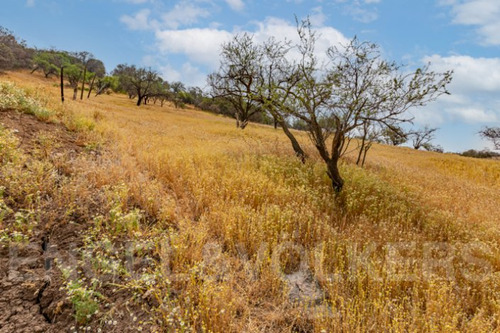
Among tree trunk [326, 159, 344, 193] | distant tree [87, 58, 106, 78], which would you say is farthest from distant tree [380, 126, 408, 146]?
distant tree [87, 58, 106, 78]

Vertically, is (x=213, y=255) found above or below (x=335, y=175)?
below

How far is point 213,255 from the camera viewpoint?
3613 mm

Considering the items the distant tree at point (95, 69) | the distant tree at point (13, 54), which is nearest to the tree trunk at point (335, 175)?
the distant tree at point (13, 54)

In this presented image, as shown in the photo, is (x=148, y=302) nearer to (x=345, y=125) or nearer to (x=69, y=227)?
(x=69, y=227)

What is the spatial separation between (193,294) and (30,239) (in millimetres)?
2427

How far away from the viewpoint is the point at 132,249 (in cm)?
338

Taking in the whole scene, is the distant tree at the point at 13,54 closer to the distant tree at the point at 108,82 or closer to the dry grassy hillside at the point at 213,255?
the distant tree at the point at 108,82

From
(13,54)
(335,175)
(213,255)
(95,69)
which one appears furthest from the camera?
(95,69)

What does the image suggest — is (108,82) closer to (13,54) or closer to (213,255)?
(13,54)

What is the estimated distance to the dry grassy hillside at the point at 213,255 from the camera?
2635 millimetres

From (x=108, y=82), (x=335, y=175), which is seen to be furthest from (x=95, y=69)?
(x=335, y=175)

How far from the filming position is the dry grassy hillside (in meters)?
2.63

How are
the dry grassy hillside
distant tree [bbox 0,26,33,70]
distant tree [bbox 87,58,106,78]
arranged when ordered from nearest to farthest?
the dry grassy hillside
distant tree [bbox 0,26,33,70]
distant tree [bbox 87,58,106,78]

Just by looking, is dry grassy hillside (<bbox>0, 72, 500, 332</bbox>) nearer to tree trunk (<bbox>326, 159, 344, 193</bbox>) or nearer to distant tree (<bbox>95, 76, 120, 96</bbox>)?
tree trunk (<bbox>326, 159, 344, 193</bbox>)
